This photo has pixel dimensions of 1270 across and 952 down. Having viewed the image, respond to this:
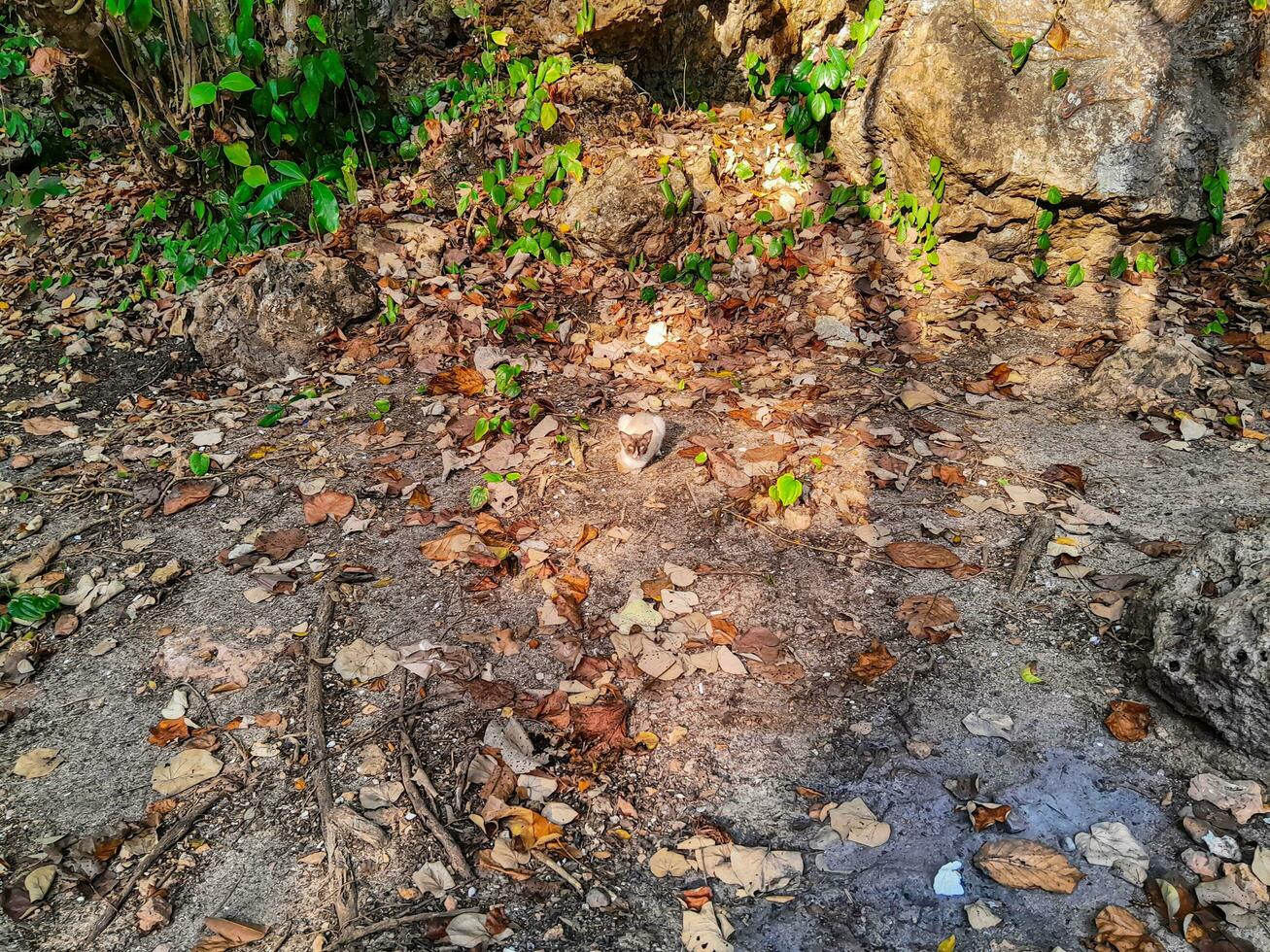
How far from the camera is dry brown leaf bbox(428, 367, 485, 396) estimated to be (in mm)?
3869

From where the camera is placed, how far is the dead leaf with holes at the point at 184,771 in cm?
225

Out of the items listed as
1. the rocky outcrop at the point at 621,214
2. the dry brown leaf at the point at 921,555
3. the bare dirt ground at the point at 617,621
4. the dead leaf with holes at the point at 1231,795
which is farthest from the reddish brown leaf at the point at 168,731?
the rocky outcrop at the point at 621,214

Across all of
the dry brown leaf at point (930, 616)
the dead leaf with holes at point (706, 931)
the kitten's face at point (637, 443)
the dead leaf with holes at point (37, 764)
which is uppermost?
the kitten's face at point (637, 443)

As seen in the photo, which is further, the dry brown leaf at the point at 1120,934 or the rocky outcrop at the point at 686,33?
the rocky outcrop at the point at 686,33

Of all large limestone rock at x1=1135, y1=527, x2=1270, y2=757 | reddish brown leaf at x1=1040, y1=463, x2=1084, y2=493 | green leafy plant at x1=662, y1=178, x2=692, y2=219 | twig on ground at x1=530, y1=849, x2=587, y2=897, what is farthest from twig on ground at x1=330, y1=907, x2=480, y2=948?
green leafy plant at x1=662, y1=178, x2=692, y2=219

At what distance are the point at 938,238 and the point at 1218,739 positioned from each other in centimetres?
317

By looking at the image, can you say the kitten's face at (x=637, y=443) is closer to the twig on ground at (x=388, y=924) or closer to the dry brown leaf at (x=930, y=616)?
the dry brown leaf at (x=930, y=616)

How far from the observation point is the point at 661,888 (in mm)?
1981

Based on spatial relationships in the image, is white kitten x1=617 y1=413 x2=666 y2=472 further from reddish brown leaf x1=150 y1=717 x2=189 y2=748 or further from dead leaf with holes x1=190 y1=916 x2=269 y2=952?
dead leaf with holes x1=190 y1=916 x2=269 y2=952

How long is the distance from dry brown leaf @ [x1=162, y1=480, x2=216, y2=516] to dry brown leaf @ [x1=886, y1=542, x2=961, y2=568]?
2.80m

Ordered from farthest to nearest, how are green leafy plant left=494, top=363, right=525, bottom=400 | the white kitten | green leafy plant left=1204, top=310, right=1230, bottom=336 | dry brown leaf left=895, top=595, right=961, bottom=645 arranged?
green leafy plant left=1204, top=310, right=1230, bottom=336
green leafy plant left=494, top=363, right=525, bottom=400
the white kitten
dry brown leaf left=895, top=595, right=961, bottom=645

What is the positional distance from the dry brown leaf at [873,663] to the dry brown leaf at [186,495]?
8.83ft

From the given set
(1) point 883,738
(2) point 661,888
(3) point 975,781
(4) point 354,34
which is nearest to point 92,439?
(4) point 354,34

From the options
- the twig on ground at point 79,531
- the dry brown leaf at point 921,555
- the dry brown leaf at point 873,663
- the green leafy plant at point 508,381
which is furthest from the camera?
the green leafy plant at point 508,381
